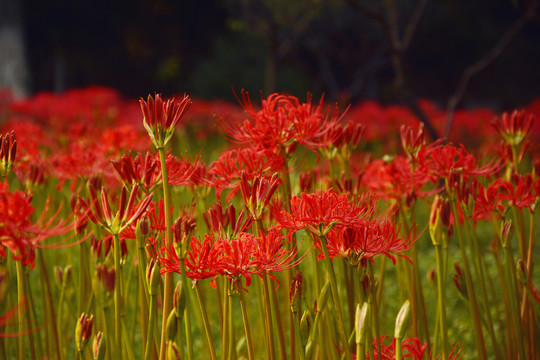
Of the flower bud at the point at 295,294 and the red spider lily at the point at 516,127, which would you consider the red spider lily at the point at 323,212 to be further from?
the red spider lily at the point at 516,127

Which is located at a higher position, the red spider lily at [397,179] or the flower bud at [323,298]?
the red spider lily at [397,179]

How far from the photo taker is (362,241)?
1102 millimetres

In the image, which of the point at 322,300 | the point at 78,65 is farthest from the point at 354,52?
the point at 322,300

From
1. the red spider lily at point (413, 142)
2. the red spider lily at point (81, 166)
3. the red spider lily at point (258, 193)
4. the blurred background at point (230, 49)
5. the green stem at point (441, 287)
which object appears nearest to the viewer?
the red spider lily at point (258, 193)

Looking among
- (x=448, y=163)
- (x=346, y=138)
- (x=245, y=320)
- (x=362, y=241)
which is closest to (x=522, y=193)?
(x=448, y=163)

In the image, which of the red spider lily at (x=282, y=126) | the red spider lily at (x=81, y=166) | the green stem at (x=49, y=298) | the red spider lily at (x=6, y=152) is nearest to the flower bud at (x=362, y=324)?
the red spider lily at (x=282, y=126)

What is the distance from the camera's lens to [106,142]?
6.76ft

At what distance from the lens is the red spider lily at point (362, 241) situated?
1097 millimetres

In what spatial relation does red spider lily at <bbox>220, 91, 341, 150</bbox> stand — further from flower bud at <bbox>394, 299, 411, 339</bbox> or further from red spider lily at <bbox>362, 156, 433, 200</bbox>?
flower bud at <bbox>394, 299, 411, 339</bbox>

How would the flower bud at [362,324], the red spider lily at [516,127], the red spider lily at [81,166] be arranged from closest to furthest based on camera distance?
1. the flower bud at [362,324]
2. the red spider lily at [516,127]
3. the red spider lily at [81,166]

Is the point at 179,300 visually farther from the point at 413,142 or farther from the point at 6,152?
the point at 413,142

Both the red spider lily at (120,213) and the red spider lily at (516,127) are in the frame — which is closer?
the red spider lily at (120,213)

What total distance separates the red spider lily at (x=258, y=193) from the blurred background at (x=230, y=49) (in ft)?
28.4

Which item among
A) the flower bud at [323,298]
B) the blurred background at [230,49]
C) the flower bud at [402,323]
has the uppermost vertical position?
the blurred background at [230,49]
